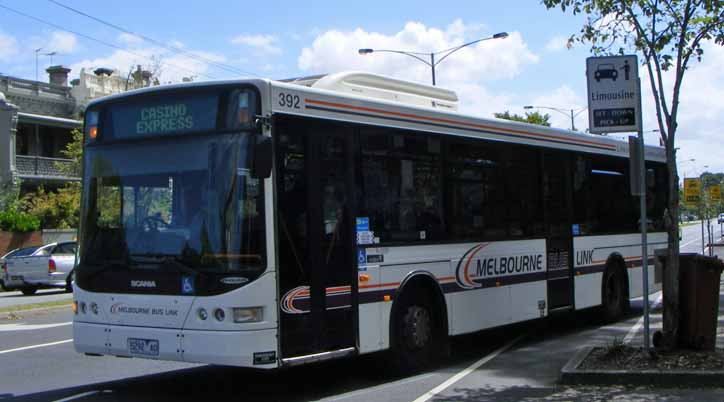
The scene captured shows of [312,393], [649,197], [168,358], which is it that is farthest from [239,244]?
[649,197]

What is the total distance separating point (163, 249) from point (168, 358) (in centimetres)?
102

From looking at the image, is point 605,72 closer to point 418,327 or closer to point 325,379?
point 418,327

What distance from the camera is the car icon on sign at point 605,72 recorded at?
33.3ft

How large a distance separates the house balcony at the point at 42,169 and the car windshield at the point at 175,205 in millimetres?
35674

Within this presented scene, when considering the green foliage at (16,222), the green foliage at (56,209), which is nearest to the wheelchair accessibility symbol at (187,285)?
the green foliage at (16,222)

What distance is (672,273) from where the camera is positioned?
10148 millimetres

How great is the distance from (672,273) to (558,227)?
3.51m

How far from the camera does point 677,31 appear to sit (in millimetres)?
10445

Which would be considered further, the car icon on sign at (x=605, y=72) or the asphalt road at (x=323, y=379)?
the car icon on sign at (x=605, y=72)

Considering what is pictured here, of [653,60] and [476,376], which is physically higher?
Result: [653,60]

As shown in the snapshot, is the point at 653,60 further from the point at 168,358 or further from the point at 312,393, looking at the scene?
the point at 168,358

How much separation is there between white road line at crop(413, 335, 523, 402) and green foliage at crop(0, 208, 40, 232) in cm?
2892

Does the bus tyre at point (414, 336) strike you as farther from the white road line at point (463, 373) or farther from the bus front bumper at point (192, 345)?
the bus front bumper at point (192, 345)

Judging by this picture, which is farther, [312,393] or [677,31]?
[677,31]
